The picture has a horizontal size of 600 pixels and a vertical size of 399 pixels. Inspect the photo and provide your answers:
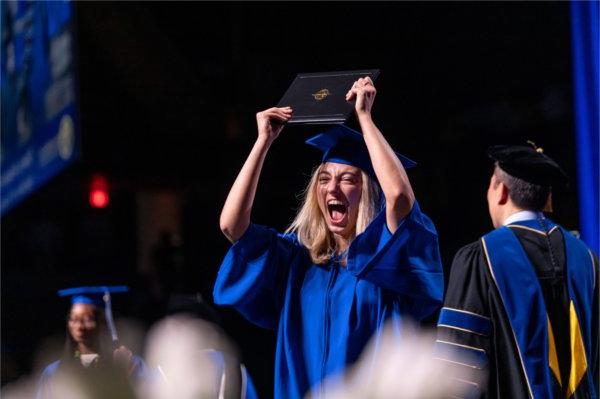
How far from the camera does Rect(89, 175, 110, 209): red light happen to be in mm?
5367

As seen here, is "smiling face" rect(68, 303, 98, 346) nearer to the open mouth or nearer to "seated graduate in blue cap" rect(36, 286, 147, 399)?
"seated graduate in blue cap" rect(36, 286, 147, 399)

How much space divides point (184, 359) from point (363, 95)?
91 centimetres

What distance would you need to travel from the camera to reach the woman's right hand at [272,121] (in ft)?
9.83

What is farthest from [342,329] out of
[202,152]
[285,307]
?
[202,152]

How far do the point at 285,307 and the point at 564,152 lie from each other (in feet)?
7.84

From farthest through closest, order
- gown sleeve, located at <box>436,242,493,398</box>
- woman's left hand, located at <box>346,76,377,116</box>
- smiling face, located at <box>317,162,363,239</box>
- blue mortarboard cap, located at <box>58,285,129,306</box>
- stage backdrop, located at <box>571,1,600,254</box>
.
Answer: blue mortarboard cap, located at <box>58,285,129,306</box>, stage backdrop, located at <box>571,1,600,254</box>, gown sleeve, located at <box>436,242,493,398</box>, smiling face, located at <box>317,162,363,239</box>, woman's left hand, located at <box>346,76,377,116</box>

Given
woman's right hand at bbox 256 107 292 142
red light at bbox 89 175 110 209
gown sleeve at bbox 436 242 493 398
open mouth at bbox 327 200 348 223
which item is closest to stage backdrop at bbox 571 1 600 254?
gown sleeve at bbox 436 242 493 398

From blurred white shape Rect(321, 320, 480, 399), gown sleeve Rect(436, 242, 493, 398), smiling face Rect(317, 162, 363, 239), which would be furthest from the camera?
gown sleeve Rect(436, 242, 493, 398)

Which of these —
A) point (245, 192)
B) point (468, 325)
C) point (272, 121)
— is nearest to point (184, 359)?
point (245, 192)

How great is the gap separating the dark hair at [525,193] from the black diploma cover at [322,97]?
693 mm

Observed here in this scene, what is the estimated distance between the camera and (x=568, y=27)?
5.00m

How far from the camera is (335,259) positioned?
301cm

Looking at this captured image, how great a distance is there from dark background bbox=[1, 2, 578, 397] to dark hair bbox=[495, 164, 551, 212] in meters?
1.26

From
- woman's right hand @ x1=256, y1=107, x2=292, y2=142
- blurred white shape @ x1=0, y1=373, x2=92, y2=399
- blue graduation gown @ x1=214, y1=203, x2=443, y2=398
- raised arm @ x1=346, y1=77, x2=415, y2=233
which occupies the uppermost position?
woman's right hand @ x1=256, y1=107, x2=292, y2=142
